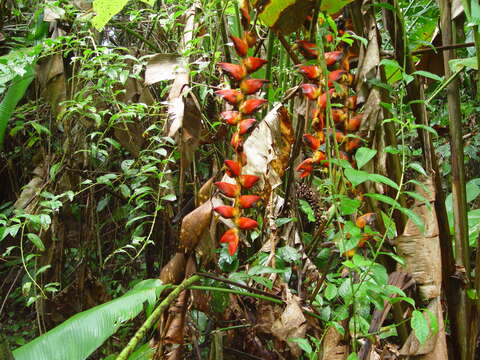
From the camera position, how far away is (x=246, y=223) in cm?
84

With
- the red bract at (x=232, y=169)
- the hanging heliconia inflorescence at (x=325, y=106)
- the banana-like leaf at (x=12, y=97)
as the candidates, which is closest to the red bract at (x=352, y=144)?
the hanging heliconia inflorescence at (x=325, y=106)

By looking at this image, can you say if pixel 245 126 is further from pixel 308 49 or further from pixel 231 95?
pixel 308 49

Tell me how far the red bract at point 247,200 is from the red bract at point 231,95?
7.6 inches

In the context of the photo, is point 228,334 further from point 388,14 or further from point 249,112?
point 388,14

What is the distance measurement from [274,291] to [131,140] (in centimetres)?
65

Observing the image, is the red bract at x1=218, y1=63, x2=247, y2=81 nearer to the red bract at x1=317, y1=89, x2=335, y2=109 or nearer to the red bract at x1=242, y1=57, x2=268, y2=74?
the red bract at x1=242, y1=57, x2=268, y2=74

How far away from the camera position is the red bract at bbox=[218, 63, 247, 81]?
0.90 metres

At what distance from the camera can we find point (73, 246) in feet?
5.64

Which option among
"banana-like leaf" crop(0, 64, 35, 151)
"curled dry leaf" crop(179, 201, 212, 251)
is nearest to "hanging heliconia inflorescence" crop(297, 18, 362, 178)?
"curled dry leaf" crop(179, 201, 212, 251)

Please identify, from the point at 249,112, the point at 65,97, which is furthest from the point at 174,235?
the point at 249,112

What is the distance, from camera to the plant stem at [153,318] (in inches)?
28.4

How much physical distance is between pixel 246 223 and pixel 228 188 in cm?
7

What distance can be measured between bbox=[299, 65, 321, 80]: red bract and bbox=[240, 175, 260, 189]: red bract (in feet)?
0.71

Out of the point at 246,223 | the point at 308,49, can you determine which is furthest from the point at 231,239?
the point at 308,49
